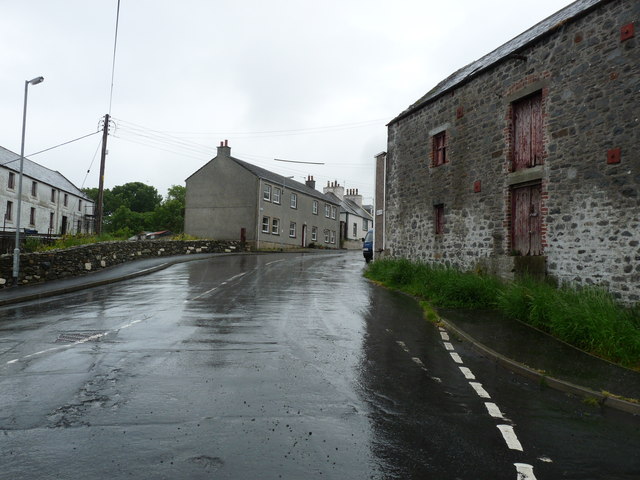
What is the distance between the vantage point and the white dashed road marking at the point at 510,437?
14.3ft

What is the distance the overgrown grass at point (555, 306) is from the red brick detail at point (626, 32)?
17.7ft

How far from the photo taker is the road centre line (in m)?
4.37

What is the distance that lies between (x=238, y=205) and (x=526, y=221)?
3165 centimetres

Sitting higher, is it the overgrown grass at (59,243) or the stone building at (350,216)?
the stone building at (350,216)

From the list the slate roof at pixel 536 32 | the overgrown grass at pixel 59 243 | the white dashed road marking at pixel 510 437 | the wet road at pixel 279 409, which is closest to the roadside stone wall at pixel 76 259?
the overgrown grass at pixel 59 243

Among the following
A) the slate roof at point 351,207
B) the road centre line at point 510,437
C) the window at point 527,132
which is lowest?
the road centre line at point 510,437

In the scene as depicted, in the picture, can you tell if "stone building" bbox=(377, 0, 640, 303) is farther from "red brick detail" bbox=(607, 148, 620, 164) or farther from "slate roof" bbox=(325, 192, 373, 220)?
"slate roof" bbox=(325, 192, 373, 220)

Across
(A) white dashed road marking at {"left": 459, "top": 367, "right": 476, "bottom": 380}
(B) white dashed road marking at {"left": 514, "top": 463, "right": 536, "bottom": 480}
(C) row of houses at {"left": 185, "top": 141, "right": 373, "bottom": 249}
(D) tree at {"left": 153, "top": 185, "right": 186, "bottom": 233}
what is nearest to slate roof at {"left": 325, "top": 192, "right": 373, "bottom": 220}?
(C) row of houses at {"left": 185, "top": 141, "right": 373, "bottom": 249}

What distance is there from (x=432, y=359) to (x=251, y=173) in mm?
35922

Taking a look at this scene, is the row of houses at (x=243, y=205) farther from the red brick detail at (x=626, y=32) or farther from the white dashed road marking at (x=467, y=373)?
the white dashed road marking at (x=467, y=373)

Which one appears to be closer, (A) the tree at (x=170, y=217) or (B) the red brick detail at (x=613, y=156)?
(B) the red brick detail at (x=613, y=156)

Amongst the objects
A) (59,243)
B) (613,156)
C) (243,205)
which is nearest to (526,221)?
(613,156)

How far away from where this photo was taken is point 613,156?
33.6 ft

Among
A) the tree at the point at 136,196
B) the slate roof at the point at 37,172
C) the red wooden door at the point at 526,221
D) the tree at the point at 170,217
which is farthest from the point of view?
the tree at the point at 136,196
